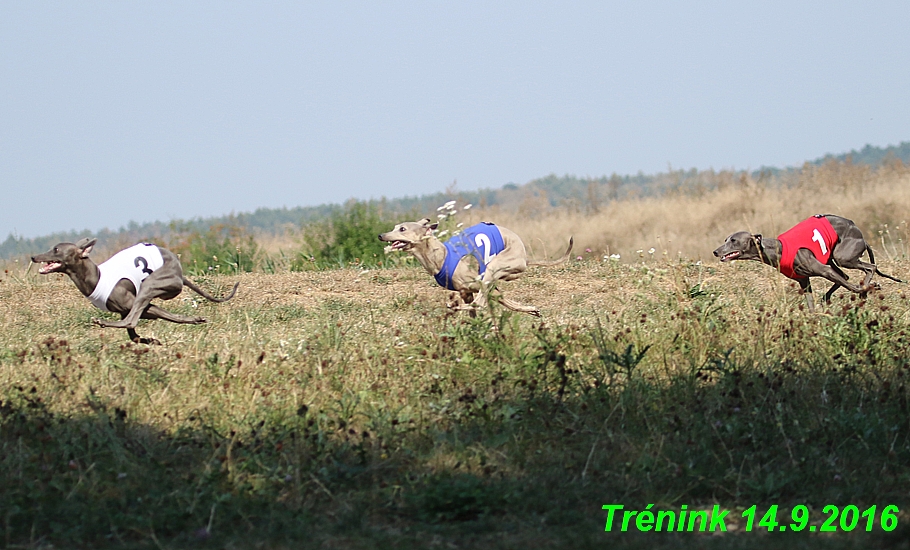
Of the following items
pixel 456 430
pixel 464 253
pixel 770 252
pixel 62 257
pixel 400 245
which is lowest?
pixel 456 430

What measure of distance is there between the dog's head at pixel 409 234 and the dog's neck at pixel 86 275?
2.41 metres

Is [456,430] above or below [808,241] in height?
below

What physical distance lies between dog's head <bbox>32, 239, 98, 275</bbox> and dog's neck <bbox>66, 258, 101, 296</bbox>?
0.05 m

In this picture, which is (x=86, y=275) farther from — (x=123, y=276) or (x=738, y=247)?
(x=738, y=247)

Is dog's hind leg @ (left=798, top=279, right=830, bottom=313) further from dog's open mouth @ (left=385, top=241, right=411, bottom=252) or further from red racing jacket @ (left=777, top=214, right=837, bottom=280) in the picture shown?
dog's open mouth @ (left=385, top=241, right=411, bottom=252)

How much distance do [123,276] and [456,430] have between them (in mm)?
3438

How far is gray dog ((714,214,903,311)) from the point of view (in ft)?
28.7

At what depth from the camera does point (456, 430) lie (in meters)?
→ 5.47

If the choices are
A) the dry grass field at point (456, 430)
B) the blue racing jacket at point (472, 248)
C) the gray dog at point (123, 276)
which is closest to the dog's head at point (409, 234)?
the blue racing jacket at point (472, 248)

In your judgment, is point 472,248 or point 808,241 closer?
point 472,248

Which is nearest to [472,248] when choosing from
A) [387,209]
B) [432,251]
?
[432,251]

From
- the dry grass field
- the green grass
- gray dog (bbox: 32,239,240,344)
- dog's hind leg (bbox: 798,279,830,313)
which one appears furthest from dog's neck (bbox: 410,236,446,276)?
dog's hind leg (bbox: 798,279,830,313)

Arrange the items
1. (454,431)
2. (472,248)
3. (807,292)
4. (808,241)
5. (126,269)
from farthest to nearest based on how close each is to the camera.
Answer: (807,292) → (808,241) → (472,248) → (126,269) → (454,431)

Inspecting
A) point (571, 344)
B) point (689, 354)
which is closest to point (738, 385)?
point (689, 354)
